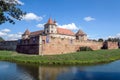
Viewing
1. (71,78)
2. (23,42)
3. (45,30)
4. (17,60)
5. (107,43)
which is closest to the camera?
(71,78)

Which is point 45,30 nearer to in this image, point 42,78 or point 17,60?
point 17,60

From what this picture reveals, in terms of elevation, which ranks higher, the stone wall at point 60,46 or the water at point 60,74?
the stone wall at point 60,46

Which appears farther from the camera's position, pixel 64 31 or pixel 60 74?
pixel 64 31

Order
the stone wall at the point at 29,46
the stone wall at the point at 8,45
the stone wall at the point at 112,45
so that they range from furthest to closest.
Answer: the stone wall at the point at 112,45 → the stone wall at the point at 8,45 → the stone wall at the point at 29,46

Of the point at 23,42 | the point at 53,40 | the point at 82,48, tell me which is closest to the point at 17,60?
the point at 53,40

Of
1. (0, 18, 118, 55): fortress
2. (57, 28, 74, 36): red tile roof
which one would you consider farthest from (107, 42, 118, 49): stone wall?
(57, 28, 74, 36): red tile roof

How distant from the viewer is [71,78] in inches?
675

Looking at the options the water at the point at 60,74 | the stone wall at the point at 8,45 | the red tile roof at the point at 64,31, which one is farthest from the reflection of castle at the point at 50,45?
the red tile roof at the point at 64,31

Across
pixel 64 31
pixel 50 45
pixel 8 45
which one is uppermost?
pixel 64 31

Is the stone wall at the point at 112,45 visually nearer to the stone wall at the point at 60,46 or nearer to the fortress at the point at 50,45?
the fortress at the point at 50,45

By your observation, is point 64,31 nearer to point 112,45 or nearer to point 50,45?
point 112,45

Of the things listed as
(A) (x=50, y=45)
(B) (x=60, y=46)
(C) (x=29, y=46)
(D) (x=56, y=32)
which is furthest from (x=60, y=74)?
(D) (x=56, y=32)

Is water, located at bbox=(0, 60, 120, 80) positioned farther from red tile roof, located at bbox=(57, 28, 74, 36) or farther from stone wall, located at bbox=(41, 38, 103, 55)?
red tile roof, located at bbox=(57, 28, 74, 36)

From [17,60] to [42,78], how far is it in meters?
15.5
